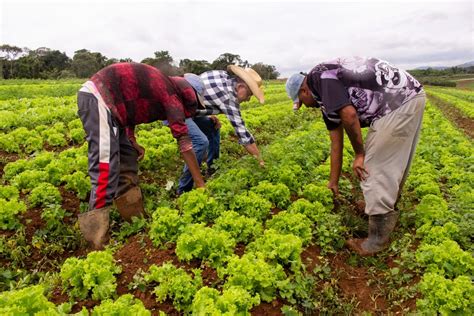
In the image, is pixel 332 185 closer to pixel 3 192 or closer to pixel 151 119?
pixel 151 119

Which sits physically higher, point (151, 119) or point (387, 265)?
point (151, 119)

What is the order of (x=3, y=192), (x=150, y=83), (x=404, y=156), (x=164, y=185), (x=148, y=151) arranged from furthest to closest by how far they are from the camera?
1. (x=148, y=151)
2. (x=164, y=185)
3. (x=3, y=192)
4. (x=150, y=83)
5. (x=404, y=156)

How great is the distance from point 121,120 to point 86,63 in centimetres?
6644

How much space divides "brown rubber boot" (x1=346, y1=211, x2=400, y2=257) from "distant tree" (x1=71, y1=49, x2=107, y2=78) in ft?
209

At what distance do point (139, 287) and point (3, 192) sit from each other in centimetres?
292

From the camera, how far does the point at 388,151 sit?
4.41 metres

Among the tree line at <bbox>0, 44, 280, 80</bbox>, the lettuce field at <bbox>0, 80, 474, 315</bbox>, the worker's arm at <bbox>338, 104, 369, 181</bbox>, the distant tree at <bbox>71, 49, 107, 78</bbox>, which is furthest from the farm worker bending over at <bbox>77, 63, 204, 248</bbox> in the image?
the distant tree at <bbox>71, 49, 107, 78</bbox>

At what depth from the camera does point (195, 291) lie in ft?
11.1

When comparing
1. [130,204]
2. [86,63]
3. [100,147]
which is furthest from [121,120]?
[86,63]

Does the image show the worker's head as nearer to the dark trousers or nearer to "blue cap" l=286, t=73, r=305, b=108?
"blue cap" l=286, t=73, r=305, b=108

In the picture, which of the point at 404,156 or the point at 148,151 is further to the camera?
the point at 148,151

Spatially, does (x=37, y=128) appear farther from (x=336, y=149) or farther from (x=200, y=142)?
(x=336, y=149)

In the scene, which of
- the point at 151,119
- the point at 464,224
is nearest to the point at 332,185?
the point at 464,224

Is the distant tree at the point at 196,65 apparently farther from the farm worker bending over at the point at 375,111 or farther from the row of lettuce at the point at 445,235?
Answer: the farm worker bending over at the point at 375,111
